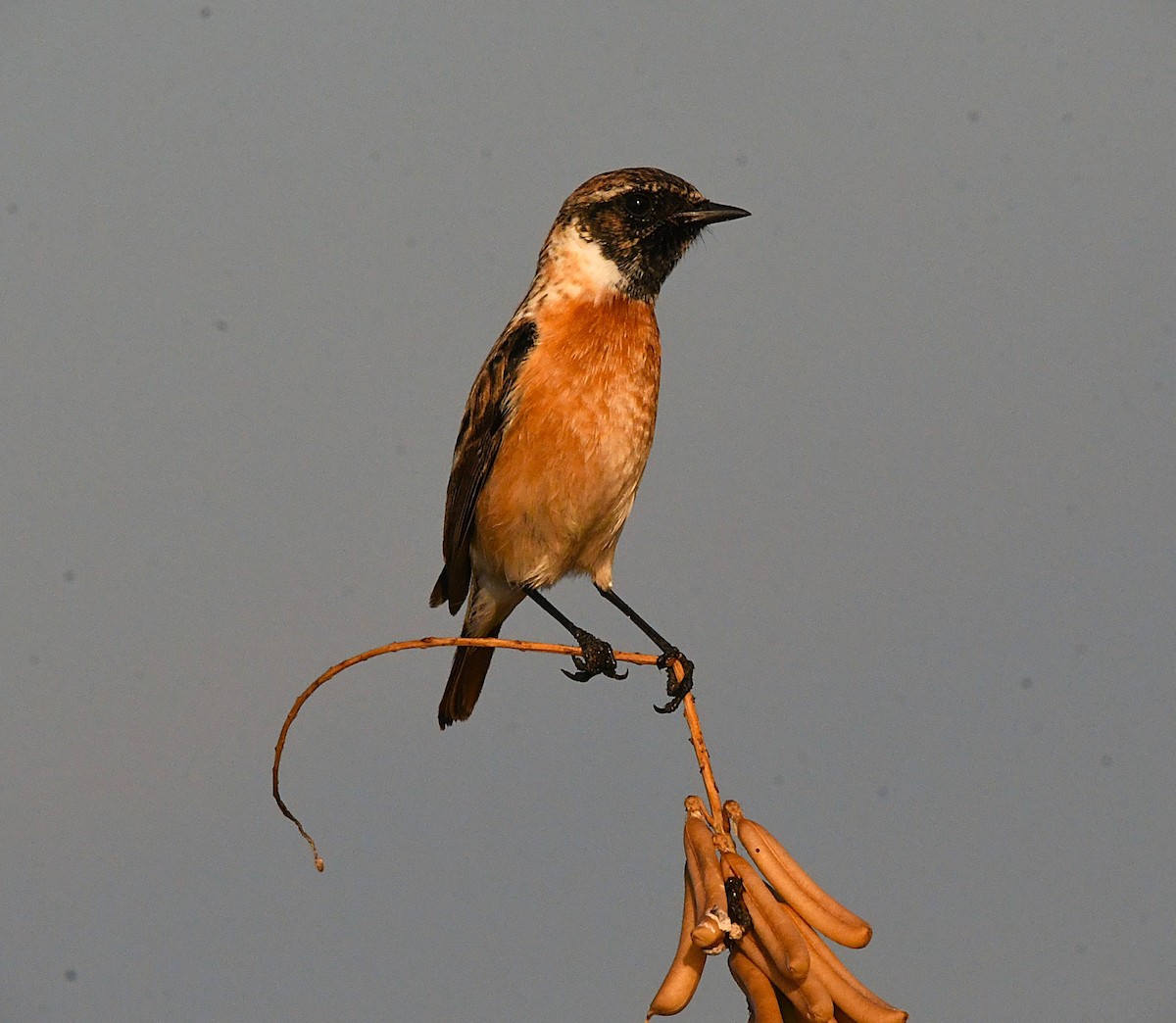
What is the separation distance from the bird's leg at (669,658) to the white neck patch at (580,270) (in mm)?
1542

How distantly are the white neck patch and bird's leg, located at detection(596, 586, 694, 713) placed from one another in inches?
60.7

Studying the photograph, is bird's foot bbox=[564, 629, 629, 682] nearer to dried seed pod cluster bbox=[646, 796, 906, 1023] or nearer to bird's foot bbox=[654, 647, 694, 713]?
bird's foot bbox=[654, 647, 694, 713]

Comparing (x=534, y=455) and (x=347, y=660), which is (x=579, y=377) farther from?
(x=347, y=660)

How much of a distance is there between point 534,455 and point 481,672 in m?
1.43

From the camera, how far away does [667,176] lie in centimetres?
656

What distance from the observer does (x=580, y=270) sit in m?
6.69

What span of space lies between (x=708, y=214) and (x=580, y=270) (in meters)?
0.70

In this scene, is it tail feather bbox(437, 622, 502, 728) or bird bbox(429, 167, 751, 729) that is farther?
tail feather bbox(437, 622, 502, 728)

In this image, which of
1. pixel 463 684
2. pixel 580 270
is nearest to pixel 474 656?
pixel 463 684

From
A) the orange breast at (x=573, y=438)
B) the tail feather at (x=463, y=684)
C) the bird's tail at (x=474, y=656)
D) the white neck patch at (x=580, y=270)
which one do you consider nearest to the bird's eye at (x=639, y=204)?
the white neck patch at (x=580, y=270)

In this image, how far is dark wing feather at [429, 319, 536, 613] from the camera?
259 inches

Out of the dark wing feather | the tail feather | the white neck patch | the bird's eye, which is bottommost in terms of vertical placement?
the tail feather

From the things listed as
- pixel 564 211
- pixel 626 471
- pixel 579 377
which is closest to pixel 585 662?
pixel 626 471

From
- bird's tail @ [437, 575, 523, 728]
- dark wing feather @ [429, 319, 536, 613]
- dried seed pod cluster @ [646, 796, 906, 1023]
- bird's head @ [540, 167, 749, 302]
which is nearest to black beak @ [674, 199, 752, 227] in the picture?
bird's head @ [540, 167, 749, 302]
